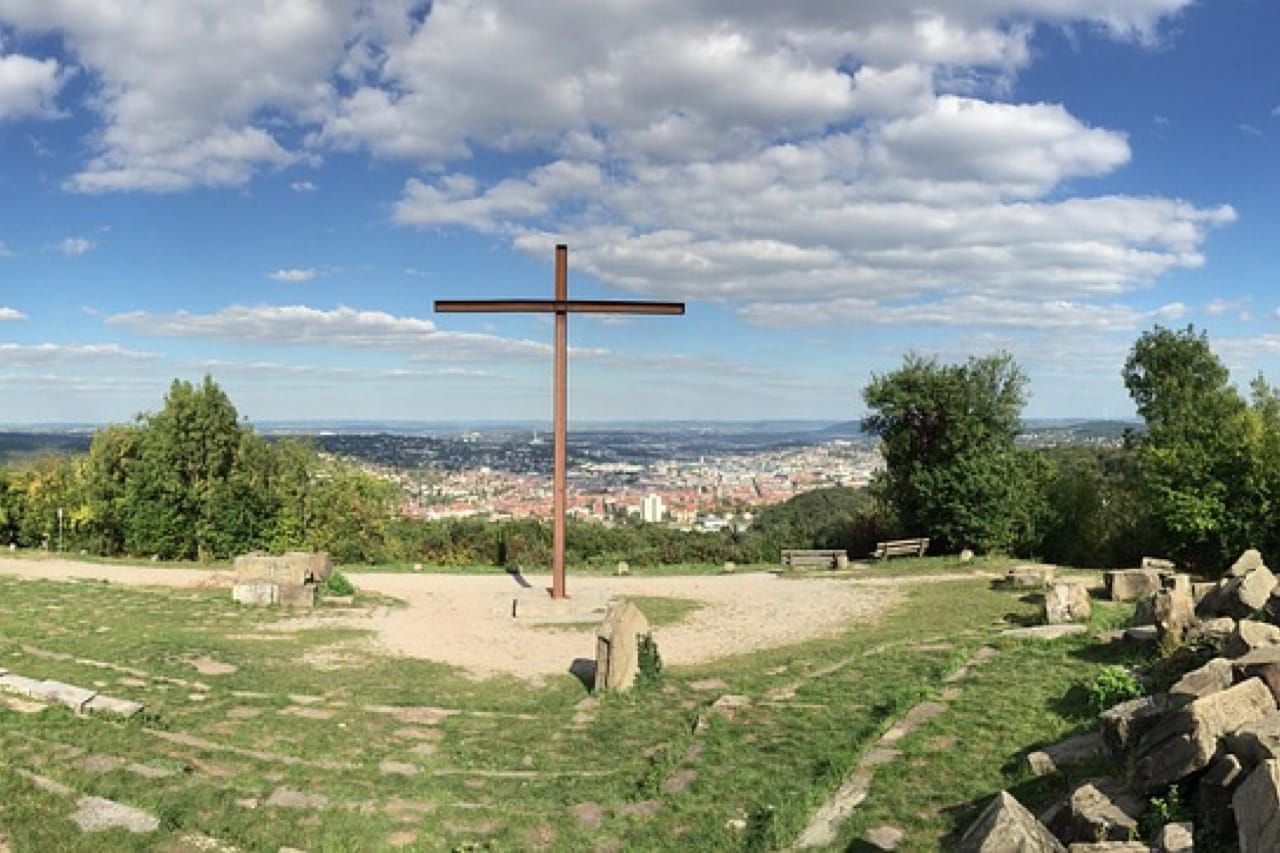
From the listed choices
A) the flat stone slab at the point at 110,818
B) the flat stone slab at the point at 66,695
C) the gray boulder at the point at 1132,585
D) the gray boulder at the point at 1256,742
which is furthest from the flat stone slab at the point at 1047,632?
the flat stone slab at the point at 66,695

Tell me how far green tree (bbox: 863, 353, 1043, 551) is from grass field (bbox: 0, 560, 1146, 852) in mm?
14336

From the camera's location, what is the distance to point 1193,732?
5938 mm

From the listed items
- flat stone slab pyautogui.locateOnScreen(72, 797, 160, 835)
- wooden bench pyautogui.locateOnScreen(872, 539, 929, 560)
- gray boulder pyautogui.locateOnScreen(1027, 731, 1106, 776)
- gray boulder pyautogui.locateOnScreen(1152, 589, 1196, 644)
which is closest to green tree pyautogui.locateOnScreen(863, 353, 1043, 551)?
wooden bench pyautogui.locateOnScreen(872, 539, 929, 560)

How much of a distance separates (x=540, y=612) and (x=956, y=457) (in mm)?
17644

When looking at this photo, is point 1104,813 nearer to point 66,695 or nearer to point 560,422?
point 66,695

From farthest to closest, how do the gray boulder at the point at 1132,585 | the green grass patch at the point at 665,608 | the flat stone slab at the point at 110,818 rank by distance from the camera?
the green grass patch at the point at 665,608 < the gray boulder at the point at 1132,585 < the flat stone slab at the point at 110,818

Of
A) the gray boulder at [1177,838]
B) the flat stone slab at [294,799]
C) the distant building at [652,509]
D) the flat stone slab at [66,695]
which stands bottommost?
the distant building at [652,509]

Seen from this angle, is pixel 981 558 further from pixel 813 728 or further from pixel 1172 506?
pixel 813 728

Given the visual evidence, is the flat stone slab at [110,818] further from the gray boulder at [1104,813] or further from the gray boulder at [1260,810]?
the gray boulder at [1260,810]

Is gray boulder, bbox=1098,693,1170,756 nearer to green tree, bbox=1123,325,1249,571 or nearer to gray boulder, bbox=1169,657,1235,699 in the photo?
gray boulder, bbox=1169,657,1235,699

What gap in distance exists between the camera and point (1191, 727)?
6000 millimetres

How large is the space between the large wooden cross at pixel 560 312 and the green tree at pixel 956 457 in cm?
1501

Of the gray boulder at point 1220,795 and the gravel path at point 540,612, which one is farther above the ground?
the gray boulder at point 1220,795

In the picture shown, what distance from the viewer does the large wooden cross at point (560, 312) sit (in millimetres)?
18250
